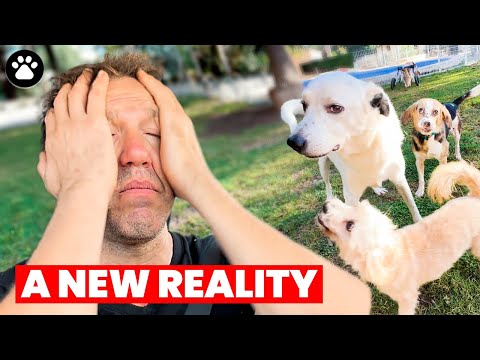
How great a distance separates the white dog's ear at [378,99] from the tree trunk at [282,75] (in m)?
0.23

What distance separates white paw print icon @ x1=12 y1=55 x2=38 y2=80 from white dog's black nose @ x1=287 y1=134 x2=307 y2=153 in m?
0.95

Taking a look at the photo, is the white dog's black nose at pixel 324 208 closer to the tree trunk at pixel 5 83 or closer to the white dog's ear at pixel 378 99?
the white dog's ear at pixel 378 99

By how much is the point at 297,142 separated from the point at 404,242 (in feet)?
1.47

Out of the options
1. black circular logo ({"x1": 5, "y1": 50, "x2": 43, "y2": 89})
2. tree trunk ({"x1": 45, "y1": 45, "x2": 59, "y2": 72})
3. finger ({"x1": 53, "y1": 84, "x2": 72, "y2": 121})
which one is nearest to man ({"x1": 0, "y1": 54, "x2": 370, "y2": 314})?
finger ({"x1": 53, "y1": 84, "x2": 72, "y2": 121})

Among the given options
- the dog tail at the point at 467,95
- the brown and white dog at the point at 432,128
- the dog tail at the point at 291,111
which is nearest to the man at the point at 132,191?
the dog tail at the point at 291,111

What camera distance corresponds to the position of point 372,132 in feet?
5.85

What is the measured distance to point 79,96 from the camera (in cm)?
173

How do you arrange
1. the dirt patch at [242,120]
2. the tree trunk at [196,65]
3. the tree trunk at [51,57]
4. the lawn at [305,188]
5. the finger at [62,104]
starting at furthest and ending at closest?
the tree trunk at [196,65], the tree trunk at [51,57], the dirt patch at [242,120], the lawn at [305,188], the finger at [62,104]

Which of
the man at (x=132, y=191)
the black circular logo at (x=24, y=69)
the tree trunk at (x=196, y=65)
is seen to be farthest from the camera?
the tree trunk at (x=196, y=65)

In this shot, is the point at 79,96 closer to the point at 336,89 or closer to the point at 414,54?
the point at 336,89

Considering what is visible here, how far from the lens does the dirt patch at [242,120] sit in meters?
2.22

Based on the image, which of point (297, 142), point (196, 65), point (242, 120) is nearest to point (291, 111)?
point (297, 142)
